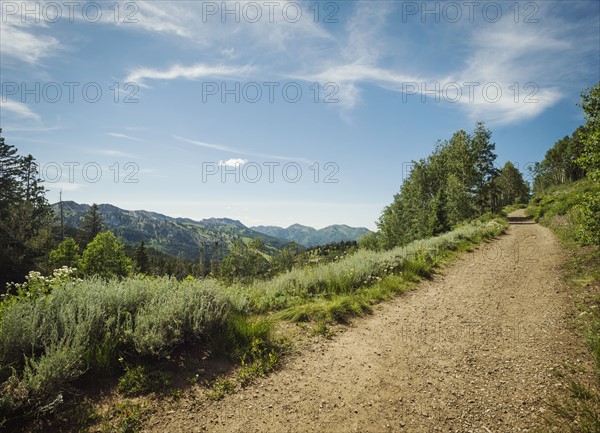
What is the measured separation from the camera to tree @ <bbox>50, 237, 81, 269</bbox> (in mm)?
36844

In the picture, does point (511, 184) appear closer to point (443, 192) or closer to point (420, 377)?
point (443, 192)

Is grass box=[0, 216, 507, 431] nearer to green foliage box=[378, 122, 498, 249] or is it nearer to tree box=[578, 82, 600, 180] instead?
tree box=[578, 82, 600, 180]

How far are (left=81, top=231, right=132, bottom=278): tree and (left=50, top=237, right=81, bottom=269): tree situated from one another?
1604 millimetres

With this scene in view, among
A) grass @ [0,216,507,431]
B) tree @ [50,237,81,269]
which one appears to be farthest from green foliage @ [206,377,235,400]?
tree @ [50,237,81,269]

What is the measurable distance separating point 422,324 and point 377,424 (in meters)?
3.62

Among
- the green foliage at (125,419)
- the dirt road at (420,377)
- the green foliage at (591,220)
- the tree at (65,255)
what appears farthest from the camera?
the tree at (65,255)

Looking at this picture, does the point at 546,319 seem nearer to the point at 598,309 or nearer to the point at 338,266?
the point at 598,309

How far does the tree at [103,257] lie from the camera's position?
3712 cm

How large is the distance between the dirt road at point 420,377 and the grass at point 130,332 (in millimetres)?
536

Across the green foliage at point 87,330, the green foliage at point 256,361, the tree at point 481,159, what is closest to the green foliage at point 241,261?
the tree at point 481,159

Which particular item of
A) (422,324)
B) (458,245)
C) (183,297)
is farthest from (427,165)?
(183,297)

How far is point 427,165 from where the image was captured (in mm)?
47656

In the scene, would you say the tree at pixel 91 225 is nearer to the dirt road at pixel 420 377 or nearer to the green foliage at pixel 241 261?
the green foliage at pixel 241 261

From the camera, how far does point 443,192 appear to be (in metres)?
38.2
